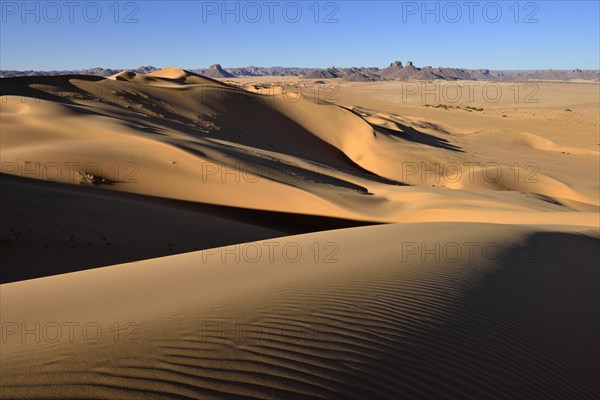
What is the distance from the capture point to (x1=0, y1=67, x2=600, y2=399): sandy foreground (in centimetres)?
274

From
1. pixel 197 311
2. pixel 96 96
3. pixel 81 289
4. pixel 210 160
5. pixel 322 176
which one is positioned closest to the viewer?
pixel 197 311

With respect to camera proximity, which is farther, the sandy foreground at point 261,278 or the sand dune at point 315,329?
the sandy foreground at point 261,278

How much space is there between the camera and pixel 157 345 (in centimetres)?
288

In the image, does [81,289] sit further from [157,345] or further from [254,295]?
[157,345]

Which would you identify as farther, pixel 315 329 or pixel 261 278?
pixel 261 278

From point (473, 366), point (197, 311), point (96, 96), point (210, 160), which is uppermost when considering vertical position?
point (96, 96)

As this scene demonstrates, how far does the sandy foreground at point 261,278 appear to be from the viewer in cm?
274

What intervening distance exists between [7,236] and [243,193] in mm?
5527

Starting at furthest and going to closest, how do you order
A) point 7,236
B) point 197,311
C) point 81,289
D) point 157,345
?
point 7,236 < point 81,289 < point 197,311 < point 157,345

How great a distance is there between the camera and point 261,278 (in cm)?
498

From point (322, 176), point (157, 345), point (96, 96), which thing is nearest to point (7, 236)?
point (157, 345)

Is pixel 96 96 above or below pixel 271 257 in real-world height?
above

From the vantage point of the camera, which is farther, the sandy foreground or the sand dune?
the sandy foreground

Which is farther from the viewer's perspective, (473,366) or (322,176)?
(322,176)
